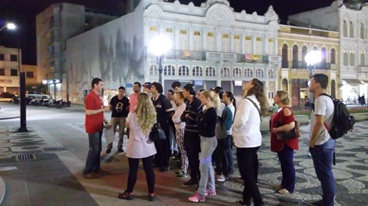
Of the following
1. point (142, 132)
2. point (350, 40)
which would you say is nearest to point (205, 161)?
point (142, 132)

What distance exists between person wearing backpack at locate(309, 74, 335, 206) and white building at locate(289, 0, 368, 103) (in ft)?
150

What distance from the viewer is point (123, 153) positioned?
34.5 ft

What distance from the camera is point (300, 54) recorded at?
148ft

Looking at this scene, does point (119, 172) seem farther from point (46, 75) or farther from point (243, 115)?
point (46, 75)

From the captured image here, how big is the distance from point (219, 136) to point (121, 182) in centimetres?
215

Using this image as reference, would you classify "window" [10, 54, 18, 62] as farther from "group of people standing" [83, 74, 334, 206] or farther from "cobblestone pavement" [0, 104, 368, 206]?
"group of people standing" [83, 74, 334, 206]

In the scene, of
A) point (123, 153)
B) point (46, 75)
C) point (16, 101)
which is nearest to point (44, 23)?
point (46, 75)

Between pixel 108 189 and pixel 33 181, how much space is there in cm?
177

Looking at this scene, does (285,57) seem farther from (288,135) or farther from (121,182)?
(121,182)

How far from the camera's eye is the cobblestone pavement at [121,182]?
20.3ft

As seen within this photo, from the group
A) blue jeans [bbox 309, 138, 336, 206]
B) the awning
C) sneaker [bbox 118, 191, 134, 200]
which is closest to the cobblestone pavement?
sneaker [bbox 118, 191, 134, 200]

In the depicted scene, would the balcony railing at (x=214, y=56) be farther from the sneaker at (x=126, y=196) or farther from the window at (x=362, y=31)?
the sneaker at (x=126, y=196)

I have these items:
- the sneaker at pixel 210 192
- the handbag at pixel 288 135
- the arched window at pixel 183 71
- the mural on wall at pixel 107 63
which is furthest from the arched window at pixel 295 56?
the sneaker at pixel 210 192

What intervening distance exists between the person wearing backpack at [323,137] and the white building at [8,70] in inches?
3117
